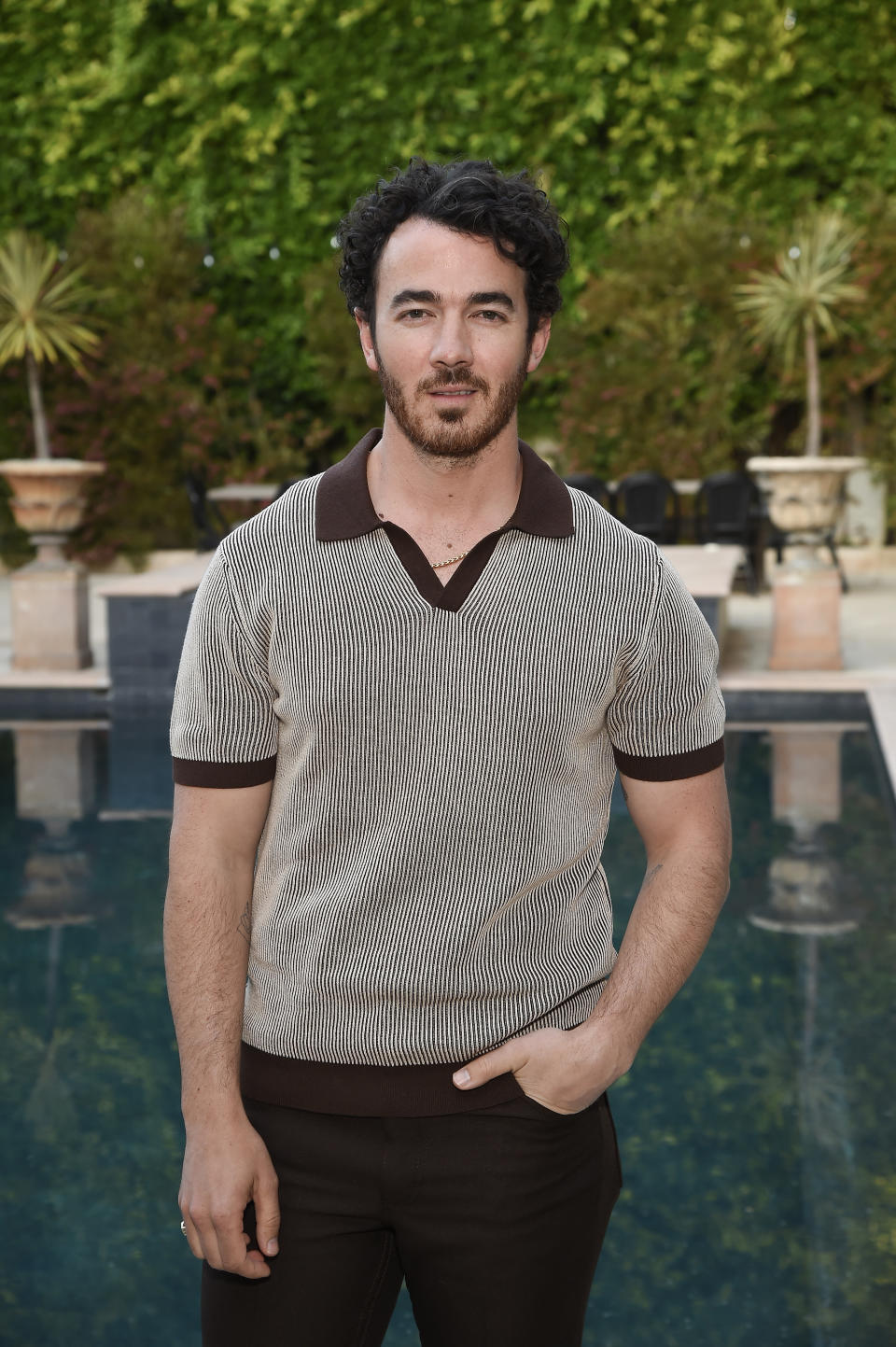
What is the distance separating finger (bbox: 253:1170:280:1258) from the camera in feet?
4.58

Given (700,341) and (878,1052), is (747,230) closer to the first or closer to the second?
(700,341)

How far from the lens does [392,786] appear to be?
4.71 ft

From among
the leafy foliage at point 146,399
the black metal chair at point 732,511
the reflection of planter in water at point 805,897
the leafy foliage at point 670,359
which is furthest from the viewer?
the leafy foliage at point 146,399

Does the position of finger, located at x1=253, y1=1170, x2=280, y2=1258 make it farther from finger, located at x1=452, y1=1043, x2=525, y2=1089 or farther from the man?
finger, located at x1=452, y1=1043, x2=525, y2=1089

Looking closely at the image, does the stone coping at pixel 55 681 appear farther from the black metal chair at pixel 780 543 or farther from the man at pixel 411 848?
the man at pixel 411 848

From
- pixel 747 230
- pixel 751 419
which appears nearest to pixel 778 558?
pixel 751 419

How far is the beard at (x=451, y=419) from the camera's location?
1429mm

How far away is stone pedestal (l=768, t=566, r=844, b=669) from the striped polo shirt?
667cm

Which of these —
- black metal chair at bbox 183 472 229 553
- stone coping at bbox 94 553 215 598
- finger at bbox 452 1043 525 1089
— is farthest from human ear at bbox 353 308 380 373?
black metal chair at bbox 183 472 229 553

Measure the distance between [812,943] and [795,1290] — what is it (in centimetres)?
175

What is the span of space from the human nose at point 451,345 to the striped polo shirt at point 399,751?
0.14 m

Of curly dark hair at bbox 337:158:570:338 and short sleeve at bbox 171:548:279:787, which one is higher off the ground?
curly dark hair at bbox 337:158:570:338

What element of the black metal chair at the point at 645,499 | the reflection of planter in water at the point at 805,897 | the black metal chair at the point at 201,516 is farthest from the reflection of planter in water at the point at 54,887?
the black metal chair at the point at 201,516

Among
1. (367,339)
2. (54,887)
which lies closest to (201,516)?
(54,887)
